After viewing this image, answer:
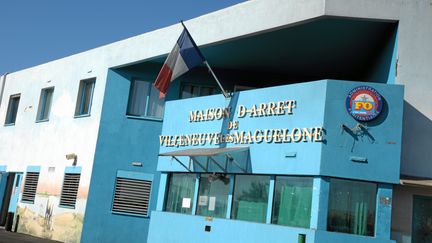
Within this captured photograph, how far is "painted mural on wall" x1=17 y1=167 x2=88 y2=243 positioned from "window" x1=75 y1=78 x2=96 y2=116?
270cm

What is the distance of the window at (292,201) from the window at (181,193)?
3299mm

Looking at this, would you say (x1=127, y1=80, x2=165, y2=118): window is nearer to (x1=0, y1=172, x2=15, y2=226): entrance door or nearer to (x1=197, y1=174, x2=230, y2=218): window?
(x1=197, y1=174, x2=230, y2=218): window

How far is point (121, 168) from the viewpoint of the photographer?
65.5 feet

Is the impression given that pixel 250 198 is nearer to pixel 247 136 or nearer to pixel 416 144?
pixel 247 136

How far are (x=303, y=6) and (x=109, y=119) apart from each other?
28.1 ft

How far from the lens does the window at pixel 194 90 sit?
20.3 metres

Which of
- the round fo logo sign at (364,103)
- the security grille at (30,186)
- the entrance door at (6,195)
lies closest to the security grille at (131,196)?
the security grille at (30,186)

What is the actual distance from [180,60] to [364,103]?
17.8 ft

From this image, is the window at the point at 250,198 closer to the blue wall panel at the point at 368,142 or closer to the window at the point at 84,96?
the blue wall panel at the point at 368,142

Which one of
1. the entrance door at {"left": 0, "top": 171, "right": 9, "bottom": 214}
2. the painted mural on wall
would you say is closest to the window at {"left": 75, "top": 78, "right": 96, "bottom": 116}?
the painted mural on wall

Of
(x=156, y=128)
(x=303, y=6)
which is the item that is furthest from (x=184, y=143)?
(x=303, y=6)

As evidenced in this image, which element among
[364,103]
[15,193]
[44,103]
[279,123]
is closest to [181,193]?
[279,123]

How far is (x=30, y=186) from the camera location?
2370cm

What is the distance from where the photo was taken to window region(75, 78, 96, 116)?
21750mm
